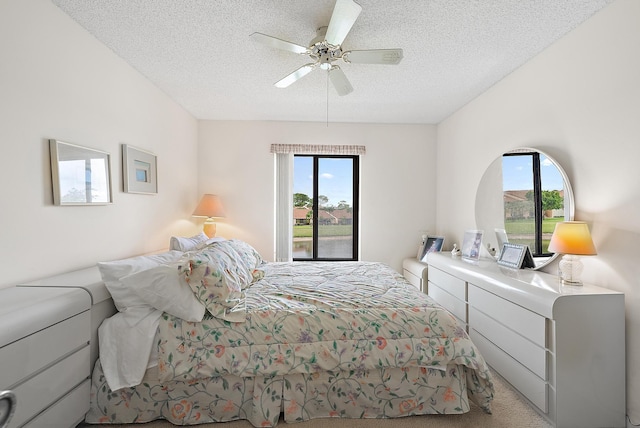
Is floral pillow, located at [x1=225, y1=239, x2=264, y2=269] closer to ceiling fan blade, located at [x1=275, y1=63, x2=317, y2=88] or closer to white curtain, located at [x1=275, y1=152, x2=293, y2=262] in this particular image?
white curtain, located at [x1=275, y1=152, x2=293, y2=262]

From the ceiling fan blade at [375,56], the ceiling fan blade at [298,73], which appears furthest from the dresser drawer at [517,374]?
the ceiling fan blade at [298,73]

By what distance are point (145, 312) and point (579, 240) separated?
2686 millimetres

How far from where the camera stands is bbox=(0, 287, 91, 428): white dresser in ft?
4.14

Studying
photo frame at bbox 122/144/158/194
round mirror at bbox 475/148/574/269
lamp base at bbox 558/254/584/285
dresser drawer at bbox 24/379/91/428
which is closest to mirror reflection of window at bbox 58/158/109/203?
photo frame at bbox 122/144/158/194

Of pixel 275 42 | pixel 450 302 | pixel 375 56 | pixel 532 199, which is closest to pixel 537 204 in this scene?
pixel 532 199

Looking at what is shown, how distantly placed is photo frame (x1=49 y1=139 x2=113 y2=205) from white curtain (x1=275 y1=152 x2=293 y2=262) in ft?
7.38

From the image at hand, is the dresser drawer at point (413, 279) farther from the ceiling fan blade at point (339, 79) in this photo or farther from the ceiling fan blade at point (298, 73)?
the ceiling fan blade at point (298, 73)

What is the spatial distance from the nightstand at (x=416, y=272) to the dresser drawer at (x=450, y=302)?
16 centimetres

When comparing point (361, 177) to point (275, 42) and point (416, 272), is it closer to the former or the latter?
point (416, 272)

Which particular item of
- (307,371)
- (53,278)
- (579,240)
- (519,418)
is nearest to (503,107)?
(579,240)

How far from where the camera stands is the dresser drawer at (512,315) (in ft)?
6.20

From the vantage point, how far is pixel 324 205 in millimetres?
4633

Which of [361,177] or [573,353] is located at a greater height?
[361,177]

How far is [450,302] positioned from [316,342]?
72.7 inches
